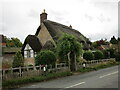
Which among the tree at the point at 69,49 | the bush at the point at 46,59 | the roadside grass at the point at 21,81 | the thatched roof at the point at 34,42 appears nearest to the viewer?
the roadside grass at the point at 21,81

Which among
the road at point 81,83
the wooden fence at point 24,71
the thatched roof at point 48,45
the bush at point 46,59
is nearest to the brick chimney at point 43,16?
the thatched roof at point 48,45

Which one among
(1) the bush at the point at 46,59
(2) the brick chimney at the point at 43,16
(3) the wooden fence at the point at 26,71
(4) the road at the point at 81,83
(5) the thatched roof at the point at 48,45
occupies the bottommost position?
(4) the road at the point at 81,83

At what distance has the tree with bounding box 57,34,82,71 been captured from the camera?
83.4ft

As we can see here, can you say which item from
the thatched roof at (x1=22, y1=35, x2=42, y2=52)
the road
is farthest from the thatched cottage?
the road

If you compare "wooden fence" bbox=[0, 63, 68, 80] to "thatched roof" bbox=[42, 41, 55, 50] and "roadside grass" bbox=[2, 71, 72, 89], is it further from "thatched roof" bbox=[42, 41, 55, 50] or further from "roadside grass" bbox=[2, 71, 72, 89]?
"thatched roof" bbox=[42, 41, 55, 50]

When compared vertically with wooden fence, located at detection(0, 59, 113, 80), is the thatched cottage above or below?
above

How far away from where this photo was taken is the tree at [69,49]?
2543 centimetres

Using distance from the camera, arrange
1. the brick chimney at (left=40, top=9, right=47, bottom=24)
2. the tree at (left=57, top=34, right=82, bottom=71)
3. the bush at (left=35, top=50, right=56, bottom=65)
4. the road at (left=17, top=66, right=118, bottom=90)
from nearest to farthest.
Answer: the road at (left=17, top=66, right=118, bottom=90), the bush at (left=35, top=50, right=56, bottom=65), the tree at (left=57, top=34, right=82, bottom=71), the brick chimney at (left=40, top=9, right=47, bottom=24)

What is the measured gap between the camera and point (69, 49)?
2553 cm

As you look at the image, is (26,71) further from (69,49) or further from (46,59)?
(69,49)

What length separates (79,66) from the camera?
91.5 feet

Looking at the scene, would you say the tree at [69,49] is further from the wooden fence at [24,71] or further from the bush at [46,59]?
the bush at [46,59]

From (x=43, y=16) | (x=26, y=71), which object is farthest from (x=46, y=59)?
(x=43, y=16)

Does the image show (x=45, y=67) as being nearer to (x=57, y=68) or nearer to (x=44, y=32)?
(x=57, y=68)
